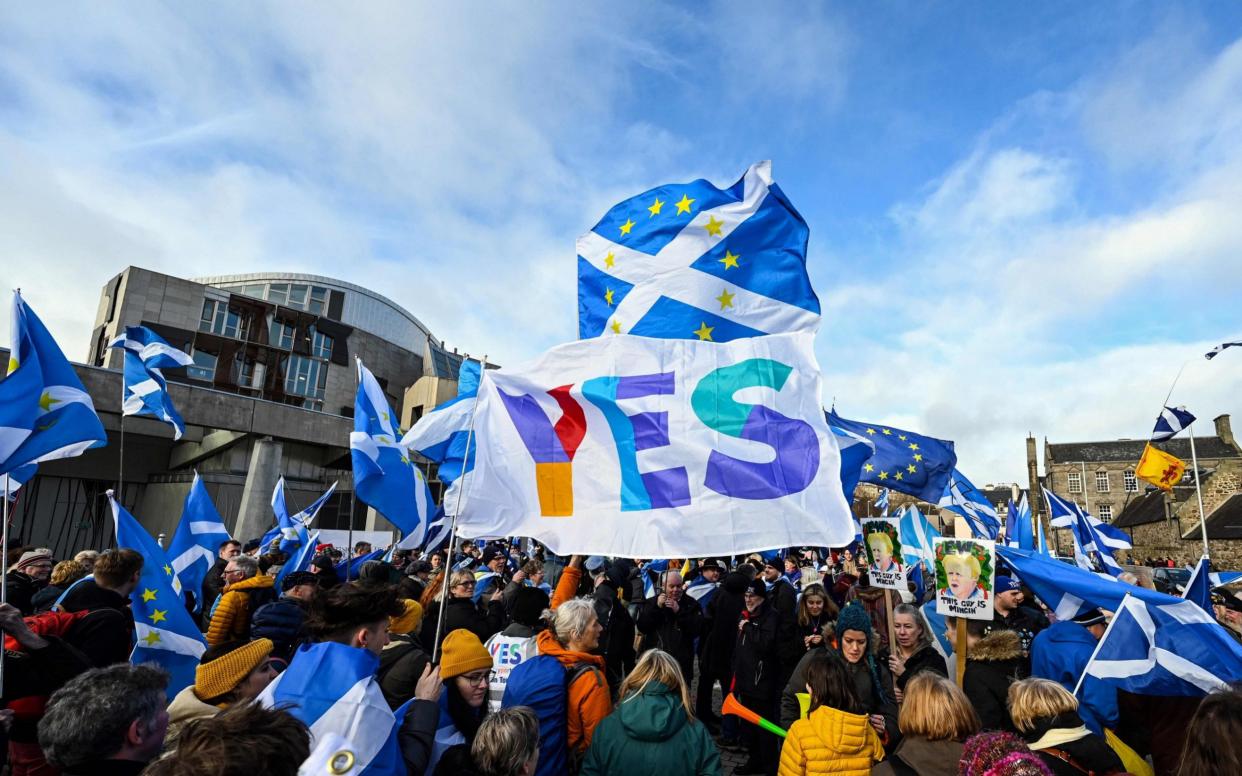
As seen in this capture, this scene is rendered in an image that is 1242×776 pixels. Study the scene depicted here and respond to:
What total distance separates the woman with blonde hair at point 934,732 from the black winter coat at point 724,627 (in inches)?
151

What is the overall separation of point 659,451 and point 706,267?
2.80m

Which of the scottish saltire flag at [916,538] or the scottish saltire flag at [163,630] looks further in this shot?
the scottish saltire flag at [916,538]

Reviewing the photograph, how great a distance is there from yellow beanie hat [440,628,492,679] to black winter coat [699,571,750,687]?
4.34 metres

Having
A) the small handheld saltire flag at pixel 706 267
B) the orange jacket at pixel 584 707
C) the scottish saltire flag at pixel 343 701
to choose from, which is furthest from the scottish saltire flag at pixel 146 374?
the scottish saltire flag at pixel 343 701

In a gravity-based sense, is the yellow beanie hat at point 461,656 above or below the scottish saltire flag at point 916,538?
below

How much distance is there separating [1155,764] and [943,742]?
1902 mm

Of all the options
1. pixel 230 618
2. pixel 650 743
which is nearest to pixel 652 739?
pixel 650 743

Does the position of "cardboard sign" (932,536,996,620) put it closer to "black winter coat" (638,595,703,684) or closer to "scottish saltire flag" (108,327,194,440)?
"black winter coat" (638,595,703,684)

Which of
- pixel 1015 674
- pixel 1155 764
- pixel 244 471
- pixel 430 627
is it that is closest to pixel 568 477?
pixel 430 627

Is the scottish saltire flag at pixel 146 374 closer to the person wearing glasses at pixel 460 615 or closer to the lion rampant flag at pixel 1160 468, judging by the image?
the person wearing glasses at pixel 460 615

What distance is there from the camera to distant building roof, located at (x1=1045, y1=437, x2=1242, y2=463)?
2474 inches

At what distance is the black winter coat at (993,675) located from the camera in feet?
13.7

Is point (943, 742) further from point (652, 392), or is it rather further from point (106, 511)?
point (106, 511)

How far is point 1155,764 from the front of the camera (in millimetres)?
3982
